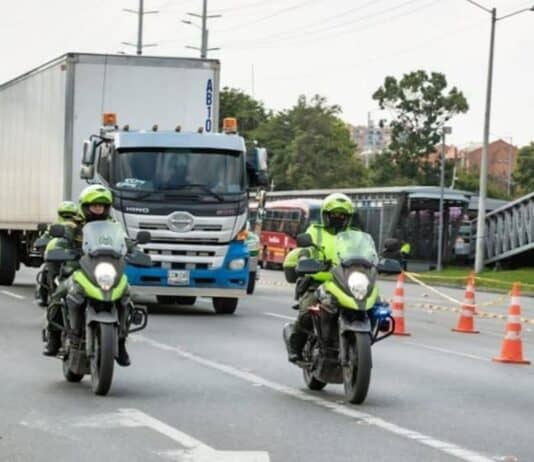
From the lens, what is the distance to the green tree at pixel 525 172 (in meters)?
127

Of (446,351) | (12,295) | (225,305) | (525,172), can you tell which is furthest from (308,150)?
(446,351)

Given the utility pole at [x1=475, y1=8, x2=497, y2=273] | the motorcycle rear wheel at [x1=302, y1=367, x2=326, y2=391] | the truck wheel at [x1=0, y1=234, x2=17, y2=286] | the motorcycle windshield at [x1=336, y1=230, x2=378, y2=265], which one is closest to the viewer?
the motorcycle windshield at [x1=336, y1=230, x2=378, y2=265]

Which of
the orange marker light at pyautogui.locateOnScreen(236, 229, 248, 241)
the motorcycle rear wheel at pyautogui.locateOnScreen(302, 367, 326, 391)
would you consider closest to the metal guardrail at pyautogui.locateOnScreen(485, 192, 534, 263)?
the orange marker light at pyautogui.locateOnScreen(236, 229, 248, 241)

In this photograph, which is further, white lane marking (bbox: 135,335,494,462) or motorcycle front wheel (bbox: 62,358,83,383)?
motorcycle front wheel (bbox: 62,358,83,383)

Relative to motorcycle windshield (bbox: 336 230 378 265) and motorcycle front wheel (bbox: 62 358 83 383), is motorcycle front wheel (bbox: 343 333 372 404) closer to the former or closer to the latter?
motorcycle windshield (bbox: 336 230 378 265)

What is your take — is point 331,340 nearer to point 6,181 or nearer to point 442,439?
point 442,439

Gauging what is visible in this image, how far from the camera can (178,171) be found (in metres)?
21.8

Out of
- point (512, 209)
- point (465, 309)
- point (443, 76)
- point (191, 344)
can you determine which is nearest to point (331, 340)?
point (191, 344)

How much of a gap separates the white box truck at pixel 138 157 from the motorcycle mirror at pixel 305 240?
9675 mm

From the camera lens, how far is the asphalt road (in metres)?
9.16

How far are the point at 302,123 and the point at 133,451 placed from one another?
299 ft

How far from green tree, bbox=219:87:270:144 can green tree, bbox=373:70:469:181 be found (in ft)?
33.1

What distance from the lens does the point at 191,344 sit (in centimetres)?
1700

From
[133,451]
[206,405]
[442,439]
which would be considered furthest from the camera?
[206,405]
